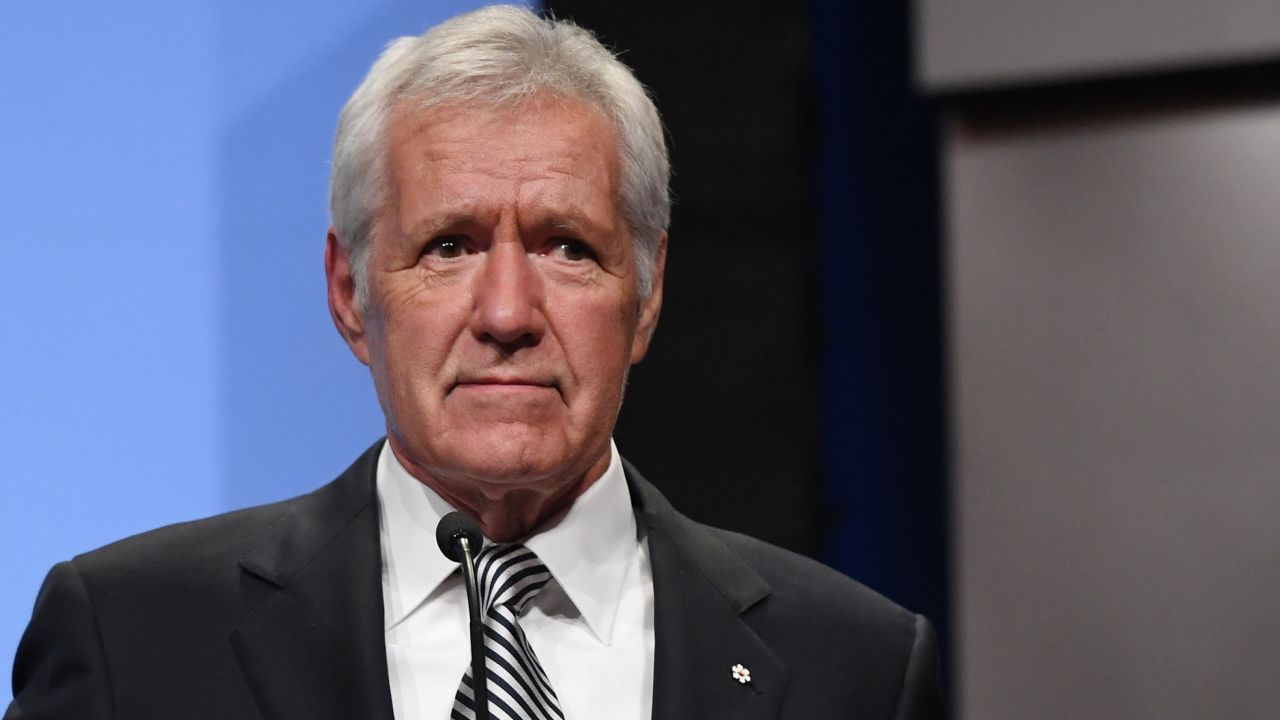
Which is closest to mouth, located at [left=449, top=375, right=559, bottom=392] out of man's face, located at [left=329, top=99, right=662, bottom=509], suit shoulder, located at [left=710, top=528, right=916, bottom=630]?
man's face, located at [left=329, top=99, right=662, bottom=509]

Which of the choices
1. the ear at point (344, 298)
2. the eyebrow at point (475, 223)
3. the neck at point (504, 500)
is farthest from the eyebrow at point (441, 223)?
the neck at point (504, 500)

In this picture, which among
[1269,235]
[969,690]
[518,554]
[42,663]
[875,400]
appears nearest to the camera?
[42,663]

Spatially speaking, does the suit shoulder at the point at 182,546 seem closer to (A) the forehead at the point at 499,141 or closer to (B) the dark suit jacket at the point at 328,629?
(B) the dark suit jacket at the point at 328,629

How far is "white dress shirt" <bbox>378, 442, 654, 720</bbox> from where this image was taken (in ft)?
5.49

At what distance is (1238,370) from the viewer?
2.70 meters

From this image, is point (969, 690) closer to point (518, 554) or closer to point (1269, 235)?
point (1269, 235)

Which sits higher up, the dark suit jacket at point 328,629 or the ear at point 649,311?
the ear at point 649,311

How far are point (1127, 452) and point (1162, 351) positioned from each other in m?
0.18

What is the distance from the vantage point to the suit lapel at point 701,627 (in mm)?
1704

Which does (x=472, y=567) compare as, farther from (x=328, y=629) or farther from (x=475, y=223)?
(x=475, y=223)

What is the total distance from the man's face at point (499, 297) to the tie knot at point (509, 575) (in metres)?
0.07

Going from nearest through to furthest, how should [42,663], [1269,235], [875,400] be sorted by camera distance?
[42,663], [1269,235], [875,400]

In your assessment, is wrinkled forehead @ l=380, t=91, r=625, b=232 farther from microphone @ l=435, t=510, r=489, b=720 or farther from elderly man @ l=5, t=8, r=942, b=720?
microphone @ l=435, t=510, r=489, b=720

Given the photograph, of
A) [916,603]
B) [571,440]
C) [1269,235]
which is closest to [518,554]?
[571,440]
